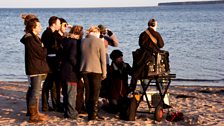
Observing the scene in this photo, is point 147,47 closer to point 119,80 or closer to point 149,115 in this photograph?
point 119,80

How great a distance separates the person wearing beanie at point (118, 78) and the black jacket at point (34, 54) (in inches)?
49.6

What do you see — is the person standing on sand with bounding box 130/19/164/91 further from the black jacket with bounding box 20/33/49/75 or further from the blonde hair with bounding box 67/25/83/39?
the black jacket with bounding box 20/33/49/75

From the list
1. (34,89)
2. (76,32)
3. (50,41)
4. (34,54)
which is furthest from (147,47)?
(34,89)

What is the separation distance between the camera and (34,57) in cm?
802

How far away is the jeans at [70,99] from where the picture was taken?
27.5 feet

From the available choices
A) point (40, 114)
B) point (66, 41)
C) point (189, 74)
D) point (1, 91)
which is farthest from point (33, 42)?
point (189, 74)

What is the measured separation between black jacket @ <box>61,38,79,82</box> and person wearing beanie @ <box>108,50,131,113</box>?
754 millimetres

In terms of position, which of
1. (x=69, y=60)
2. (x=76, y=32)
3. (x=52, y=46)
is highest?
(x=76, y=32)

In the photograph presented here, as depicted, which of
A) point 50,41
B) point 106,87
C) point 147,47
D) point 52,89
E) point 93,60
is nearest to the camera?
point 93,60

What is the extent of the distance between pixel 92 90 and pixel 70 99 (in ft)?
1.42

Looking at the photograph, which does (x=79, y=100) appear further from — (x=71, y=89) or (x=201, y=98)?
(x=201, y=98)

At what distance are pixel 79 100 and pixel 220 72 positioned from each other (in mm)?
11295

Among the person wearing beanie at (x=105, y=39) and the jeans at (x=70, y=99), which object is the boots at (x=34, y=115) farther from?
the person wearing beanie at (x=105, y=39)

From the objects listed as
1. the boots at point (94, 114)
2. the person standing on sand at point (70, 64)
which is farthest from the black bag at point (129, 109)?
the person standing on sand at point (70, 64)
